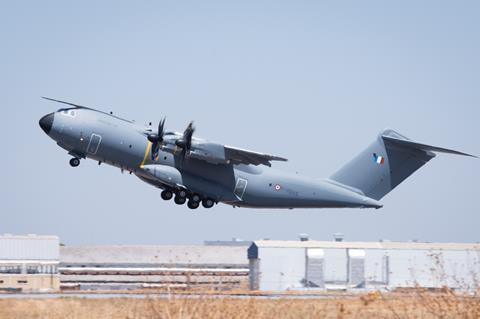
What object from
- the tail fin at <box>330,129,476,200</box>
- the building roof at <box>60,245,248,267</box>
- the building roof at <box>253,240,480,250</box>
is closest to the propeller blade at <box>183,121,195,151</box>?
the tail fin at <box>330,129,476,200</box>

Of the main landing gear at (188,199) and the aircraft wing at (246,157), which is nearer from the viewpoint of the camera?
the aircraft wing at (246,157)

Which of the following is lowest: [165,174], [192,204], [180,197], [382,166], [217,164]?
[192,204]

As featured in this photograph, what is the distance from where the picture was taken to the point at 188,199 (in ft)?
129

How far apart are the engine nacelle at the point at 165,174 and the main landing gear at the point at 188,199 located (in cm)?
108

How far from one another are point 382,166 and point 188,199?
31.4 ft

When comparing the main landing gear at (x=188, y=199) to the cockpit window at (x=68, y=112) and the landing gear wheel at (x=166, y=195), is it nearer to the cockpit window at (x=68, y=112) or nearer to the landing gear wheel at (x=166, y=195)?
the landing gear wheel at (x=166, y=195)

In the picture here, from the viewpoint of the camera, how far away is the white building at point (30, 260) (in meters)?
68.5

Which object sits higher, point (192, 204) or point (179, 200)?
point (179, 200)

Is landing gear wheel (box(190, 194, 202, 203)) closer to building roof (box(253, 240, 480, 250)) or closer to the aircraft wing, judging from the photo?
the aircraft wing

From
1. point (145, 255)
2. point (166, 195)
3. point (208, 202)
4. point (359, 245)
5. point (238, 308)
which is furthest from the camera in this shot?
point (145, 255)

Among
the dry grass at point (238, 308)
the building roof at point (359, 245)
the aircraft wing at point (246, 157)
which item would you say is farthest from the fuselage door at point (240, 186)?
the building roof at point (359, 245)

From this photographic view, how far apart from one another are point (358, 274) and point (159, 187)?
1093 inches

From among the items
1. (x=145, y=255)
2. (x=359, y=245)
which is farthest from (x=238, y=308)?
(x=145, y=255)

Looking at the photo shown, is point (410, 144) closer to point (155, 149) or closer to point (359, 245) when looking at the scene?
point (155, 149)
